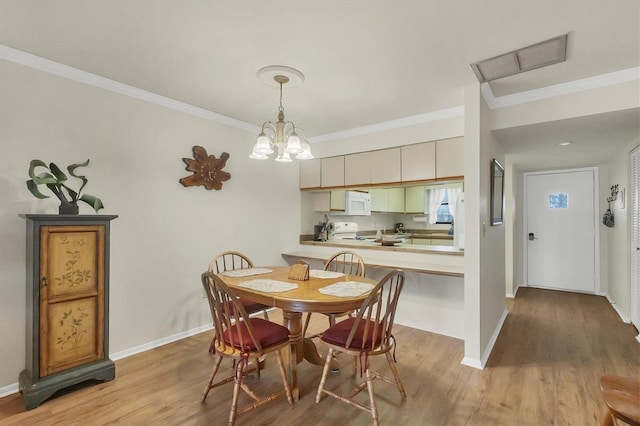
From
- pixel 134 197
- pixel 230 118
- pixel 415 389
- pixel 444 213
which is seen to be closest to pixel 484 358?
pixel 415 389

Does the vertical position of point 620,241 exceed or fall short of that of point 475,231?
it falls short

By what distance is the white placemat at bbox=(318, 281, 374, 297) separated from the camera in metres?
2.04

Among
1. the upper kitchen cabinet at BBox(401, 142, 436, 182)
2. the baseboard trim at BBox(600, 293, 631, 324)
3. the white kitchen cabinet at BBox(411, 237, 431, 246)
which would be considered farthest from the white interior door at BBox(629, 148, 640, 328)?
the white kitchen cabinet at BBox(411, 237, 431, 246)

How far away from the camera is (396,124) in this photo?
3600mm

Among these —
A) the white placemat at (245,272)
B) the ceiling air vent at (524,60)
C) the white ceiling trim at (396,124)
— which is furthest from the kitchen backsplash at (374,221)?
the ceiling air vent at (524,60)

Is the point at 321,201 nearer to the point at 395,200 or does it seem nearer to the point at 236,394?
the point at 395,200

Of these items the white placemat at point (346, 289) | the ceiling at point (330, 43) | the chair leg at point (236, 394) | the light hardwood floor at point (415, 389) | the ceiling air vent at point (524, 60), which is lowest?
the light hardwood floor at point (415, 389)

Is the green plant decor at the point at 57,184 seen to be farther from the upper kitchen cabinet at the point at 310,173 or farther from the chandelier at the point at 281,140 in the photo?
the upper kitchen cabinet at the point at 310,173

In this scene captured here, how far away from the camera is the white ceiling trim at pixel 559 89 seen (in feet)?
7.79

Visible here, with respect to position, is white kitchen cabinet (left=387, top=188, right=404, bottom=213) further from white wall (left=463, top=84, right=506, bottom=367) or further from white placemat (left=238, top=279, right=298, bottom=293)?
white placemat (left=238, top=279, right=298, bottom=293)

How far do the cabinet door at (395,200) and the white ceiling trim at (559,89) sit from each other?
109 inches

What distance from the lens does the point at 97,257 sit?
2264mm

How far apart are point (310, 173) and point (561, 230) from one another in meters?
4.31

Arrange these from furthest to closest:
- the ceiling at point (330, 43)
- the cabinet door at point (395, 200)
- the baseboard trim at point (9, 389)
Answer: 1. the cabinet door at point (395, 200)
2. the baseboard trim at point (9, 389)
3. the ceiling at point (330, 43)
